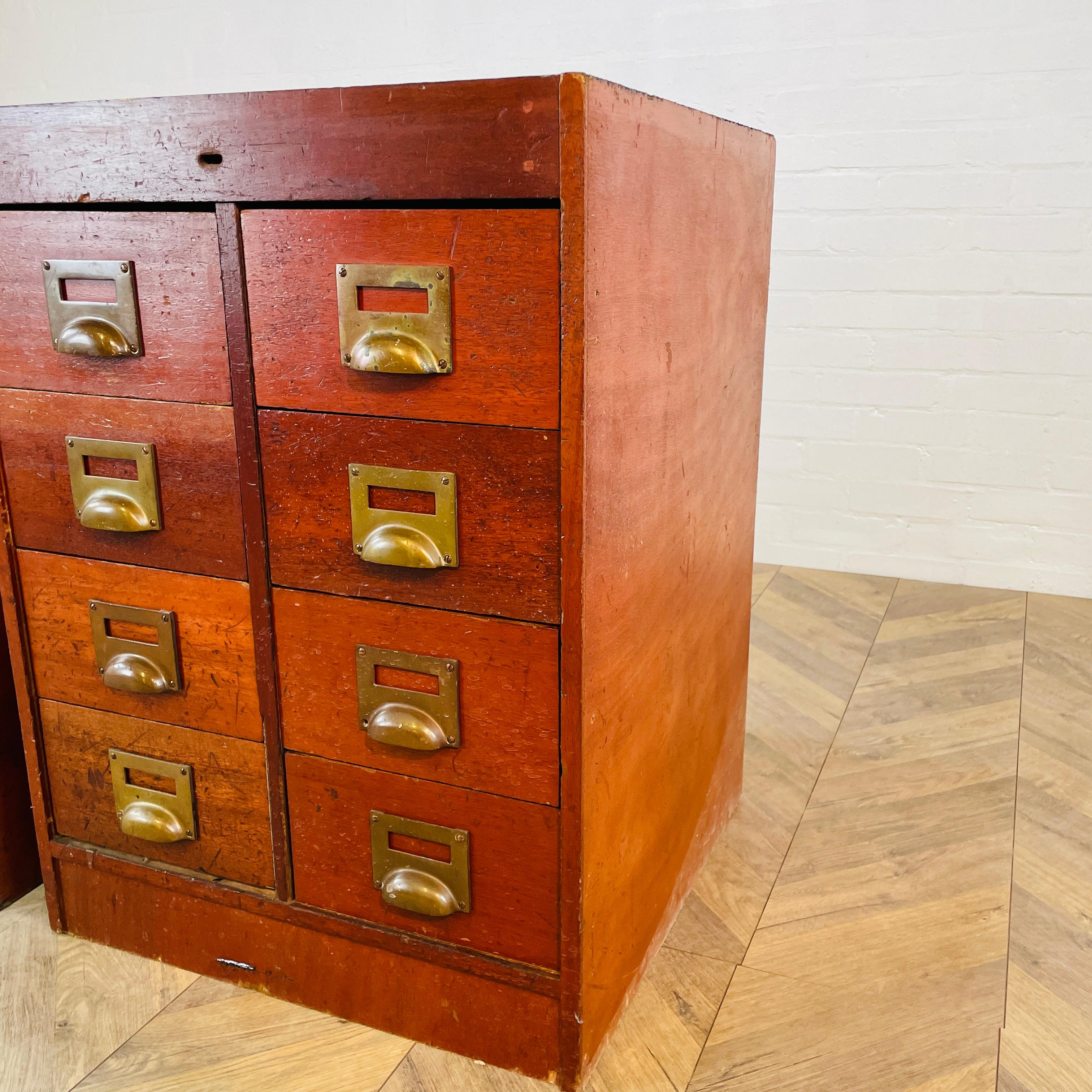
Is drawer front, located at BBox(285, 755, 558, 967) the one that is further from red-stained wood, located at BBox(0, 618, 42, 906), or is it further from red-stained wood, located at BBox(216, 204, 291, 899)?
red-stained wood, located at BBox(0, 618, 42, 906)

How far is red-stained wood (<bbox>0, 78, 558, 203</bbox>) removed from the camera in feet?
3.06

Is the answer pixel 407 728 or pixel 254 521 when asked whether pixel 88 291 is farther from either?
pixel 407 728

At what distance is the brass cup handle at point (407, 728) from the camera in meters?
1.13

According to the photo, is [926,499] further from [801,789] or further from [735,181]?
[735,181]

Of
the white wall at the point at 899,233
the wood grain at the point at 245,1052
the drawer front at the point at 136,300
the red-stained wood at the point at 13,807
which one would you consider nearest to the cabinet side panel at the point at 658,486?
the wood grain at the point at 245,1052

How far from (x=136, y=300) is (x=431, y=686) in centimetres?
52

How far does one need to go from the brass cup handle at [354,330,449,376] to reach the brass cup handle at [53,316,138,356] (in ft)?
0.99

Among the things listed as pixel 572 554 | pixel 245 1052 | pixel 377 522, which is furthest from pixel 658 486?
pixel 245 1052

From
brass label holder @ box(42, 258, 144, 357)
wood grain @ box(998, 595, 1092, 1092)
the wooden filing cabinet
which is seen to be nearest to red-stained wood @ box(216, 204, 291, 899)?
the wooden filing cabinet

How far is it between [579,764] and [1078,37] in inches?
91.3

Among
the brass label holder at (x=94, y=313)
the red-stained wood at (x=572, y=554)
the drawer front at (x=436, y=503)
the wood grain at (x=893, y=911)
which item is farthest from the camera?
the wood grain at (x=893, y=911)

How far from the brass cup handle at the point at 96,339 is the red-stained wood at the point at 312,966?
659mm

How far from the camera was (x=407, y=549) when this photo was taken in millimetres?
1071

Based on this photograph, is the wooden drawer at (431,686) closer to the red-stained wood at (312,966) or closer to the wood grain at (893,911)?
the red-stained wood at (312,966)
